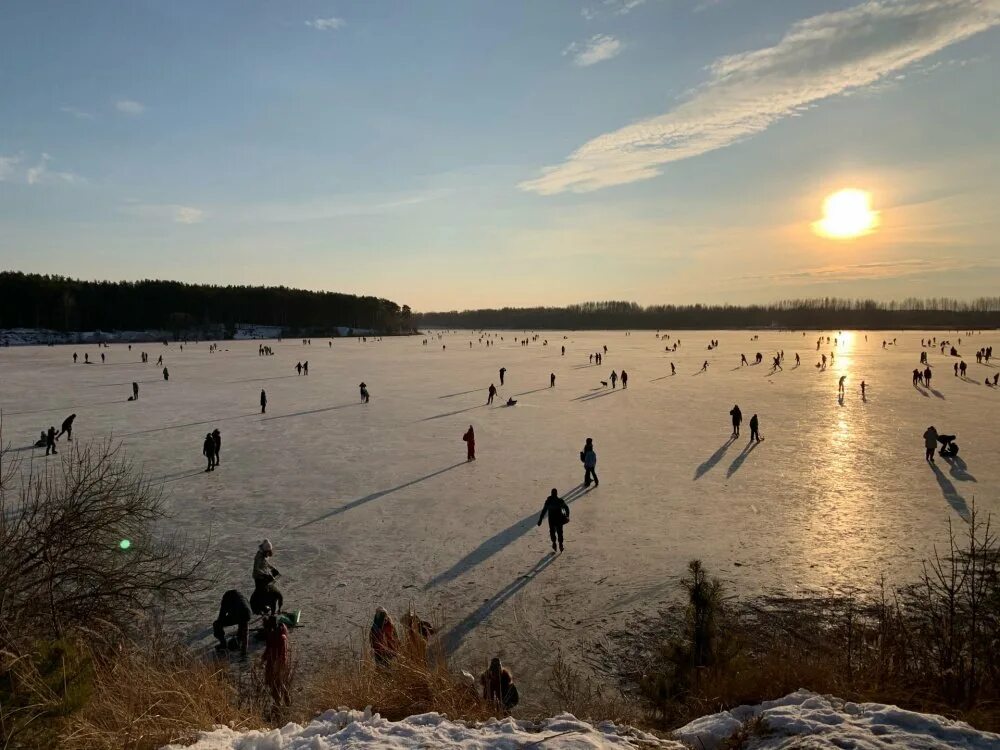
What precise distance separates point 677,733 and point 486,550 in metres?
5.15

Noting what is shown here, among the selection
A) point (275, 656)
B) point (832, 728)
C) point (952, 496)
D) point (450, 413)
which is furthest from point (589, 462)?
point (450, 413)

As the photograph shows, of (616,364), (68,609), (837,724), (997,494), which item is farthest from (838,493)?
(616,364)

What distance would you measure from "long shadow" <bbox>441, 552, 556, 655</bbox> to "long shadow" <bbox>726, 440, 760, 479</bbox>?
6.87 metres

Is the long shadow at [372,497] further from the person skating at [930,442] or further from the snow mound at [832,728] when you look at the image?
the person skating at [930,442]

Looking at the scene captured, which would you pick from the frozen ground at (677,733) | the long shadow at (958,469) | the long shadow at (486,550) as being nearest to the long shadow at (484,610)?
the long shadow at (486,550)

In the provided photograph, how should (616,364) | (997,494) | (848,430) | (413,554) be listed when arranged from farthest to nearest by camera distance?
(616,364), (848,430), (997,494), (413,554)

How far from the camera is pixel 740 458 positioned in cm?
1498

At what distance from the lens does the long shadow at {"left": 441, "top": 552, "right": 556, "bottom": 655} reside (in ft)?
21.0

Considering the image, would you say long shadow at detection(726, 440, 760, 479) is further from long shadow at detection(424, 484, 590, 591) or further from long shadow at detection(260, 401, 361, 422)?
long shadow at detection(260, 401, 361, 422)

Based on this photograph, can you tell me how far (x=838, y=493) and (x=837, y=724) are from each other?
9.28m

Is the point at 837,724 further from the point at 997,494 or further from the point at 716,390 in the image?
the point at 716,390

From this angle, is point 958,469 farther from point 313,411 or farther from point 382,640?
point 313,411

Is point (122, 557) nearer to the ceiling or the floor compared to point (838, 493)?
nearer to the ceiling

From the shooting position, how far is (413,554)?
881cm
